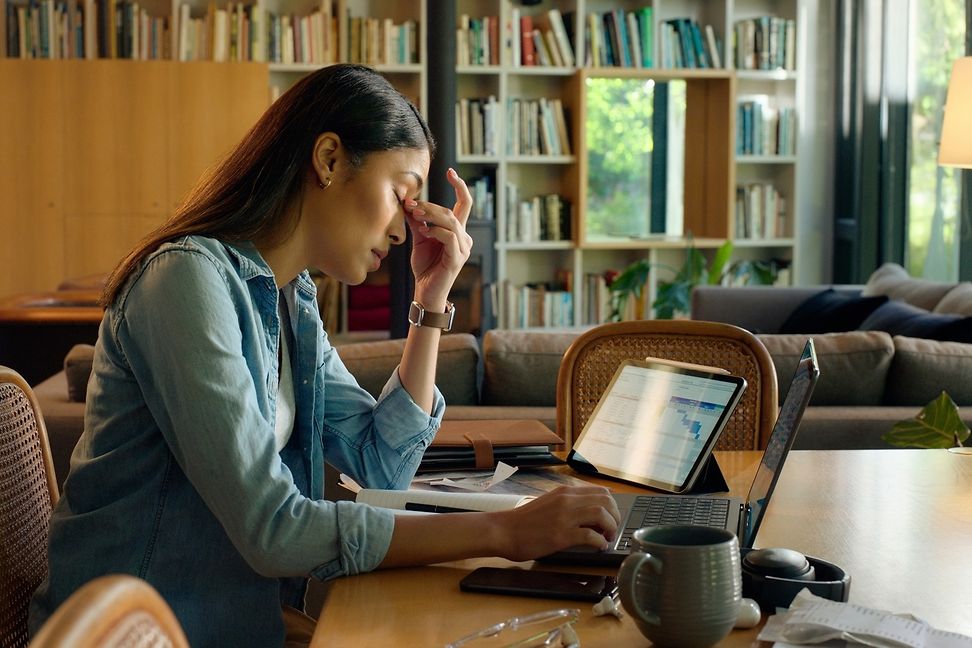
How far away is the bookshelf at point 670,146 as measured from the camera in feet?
21.8

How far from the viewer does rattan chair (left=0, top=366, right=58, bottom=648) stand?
1245mm

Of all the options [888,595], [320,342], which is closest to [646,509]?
[888,595]

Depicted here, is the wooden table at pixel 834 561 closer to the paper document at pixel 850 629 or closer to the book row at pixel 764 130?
the paper document at pixel 850 629

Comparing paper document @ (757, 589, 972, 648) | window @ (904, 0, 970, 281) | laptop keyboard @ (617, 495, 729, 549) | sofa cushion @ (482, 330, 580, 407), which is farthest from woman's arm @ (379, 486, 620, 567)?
window @ (904, 0, 970, 281)

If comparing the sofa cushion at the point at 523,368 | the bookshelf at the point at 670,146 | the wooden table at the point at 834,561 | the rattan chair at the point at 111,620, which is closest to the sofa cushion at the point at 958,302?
the sofa cushion at the point at 523,368

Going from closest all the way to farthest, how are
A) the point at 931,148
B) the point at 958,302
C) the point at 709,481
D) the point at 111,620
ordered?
the point at 111,620 < the point at 709,481 < the point at 958,302 < the point at 931,148

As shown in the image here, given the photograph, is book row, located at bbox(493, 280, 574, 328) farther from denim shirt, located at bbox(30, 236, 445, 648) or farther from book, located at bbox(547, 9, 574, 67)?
denim shirt, located at bbox(30, 236, 445, 648)

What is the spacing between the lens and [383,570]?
3.92 feet

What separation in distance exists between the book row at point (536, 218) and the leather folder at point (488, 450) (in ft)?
16.9

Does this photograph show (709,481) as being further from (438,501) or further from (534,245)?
(534,245)

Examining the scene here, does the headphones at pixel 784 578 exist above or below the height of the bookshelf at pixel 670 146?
below

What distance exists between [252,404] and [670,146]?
20.9ft

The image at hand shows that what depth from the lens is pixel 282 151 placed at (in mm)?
1342

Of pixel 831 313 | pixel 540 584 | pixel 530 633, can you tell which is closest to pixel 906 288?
pixel 831 313
